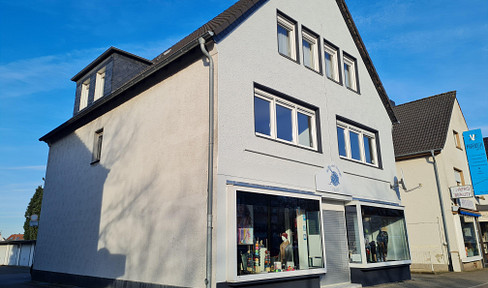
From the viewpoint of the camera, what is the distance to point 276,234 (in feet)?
30.1

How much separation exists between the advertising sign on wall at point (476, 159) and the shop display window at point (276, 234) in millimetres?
15026

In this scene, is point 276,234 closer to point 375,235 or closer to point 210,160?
point 210,160

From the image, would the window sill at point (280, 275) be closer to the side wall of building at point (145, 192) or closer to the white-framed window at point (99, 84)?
the side wall of building at point (145, 192)

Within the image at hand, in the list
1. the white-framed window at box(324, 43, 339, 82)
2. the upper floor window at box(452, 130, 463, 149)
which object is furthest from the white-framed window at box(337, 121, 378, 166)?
the upper floor window at box(452, 130, 463, 149)

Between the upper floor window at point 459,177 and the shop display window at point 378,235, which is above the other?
the upper floor window at point 459,177

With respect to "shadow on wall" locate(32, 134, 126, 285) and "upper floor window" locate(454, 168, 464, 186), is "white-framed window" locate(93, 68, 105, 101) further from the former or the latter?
"upper floor window" locate(454, 168, 464, 186)

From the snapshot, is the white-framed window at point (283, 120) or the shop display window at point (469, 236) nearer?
the white-framed window at point (283, 120)

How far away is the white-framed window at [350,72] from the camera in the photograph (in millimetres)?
14259

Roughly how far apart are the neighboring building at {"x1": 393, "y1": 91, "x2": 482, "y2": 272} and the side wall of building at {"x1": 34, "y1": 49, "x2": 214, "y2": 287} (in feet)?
34.8

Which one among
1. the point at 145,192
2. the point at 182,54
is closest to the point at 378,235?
the point at 145,192

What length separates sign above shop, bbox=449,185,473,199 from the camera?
55.3 ft

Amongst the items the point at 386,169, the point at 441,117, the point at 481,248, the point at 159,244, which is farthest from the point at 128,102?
the point at 481,248

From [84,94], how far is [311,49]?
33.5 ft

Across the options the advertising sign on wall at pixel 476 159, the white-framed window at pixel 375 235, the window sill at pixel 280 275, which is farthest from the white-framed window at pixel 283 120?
the advertising sign on wall at pixel 476 159
